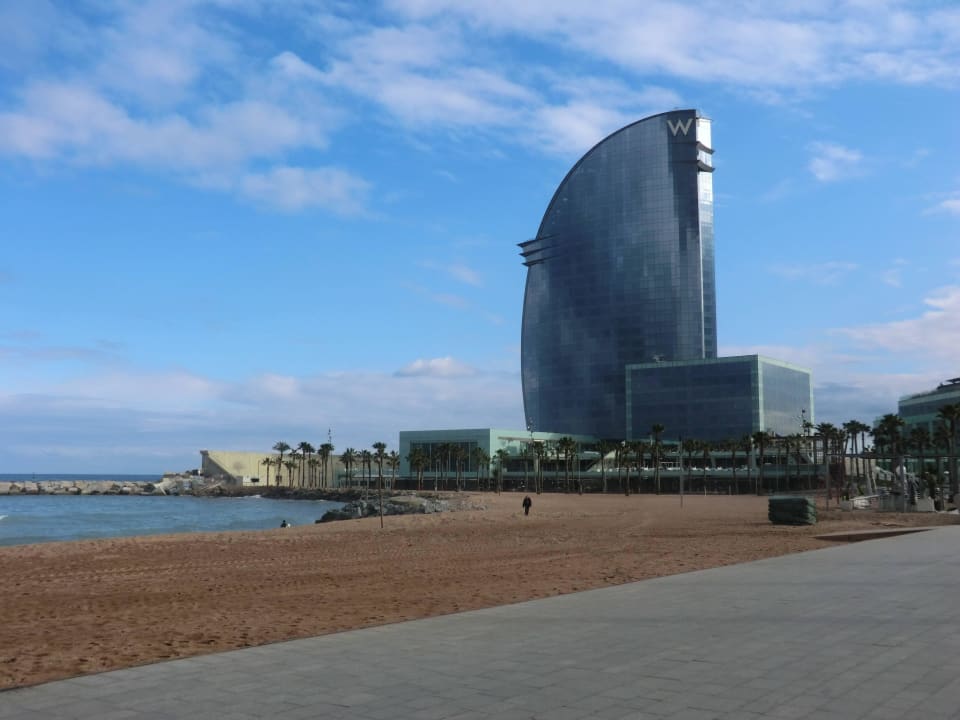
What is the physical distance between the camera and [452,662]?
982 centimetres

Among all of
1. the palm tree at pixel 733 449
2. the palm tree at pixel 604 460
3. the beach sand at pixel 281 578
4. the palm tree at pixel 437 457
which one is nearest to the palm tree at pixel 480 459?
the palm tree at pixel 437 457

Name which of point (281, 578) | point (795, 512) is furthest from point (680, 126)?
point (281, 578)

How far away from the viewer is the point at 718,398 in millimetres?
158000

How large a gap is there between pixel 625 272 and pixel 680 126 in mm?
35086

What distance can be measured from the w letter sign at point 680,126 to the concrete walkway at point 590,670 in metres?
184

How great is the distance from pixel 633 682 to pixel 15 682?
718cm

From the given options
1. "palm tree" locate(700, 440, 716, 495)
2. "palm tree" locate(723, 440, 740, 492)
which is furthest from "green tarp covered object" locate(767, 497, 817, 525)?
"palm tree" locate(723, 440, 740, 492)

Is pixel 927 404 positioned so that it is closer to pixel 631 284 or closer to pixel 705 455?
pixel 705 455

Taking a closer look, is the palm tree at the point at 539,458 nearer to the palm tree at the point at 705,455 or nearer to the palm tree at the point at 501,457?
the palm tree at the point at 501,457

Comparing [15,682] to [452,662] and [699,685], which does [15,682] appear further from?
[699,685]

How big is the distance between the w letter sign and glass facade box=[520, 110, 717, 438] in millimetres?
291

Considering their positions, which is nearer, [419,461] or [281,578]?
[281,578]

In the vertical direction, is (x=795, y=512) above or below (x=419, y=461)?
below

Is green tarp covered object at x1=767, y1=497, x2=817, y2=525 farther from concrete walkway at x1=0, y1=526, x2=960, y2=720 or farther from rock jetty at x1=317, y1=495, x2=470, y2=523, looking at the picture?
rock jetty at x1=317, y1=495, x2=470, y2=523
